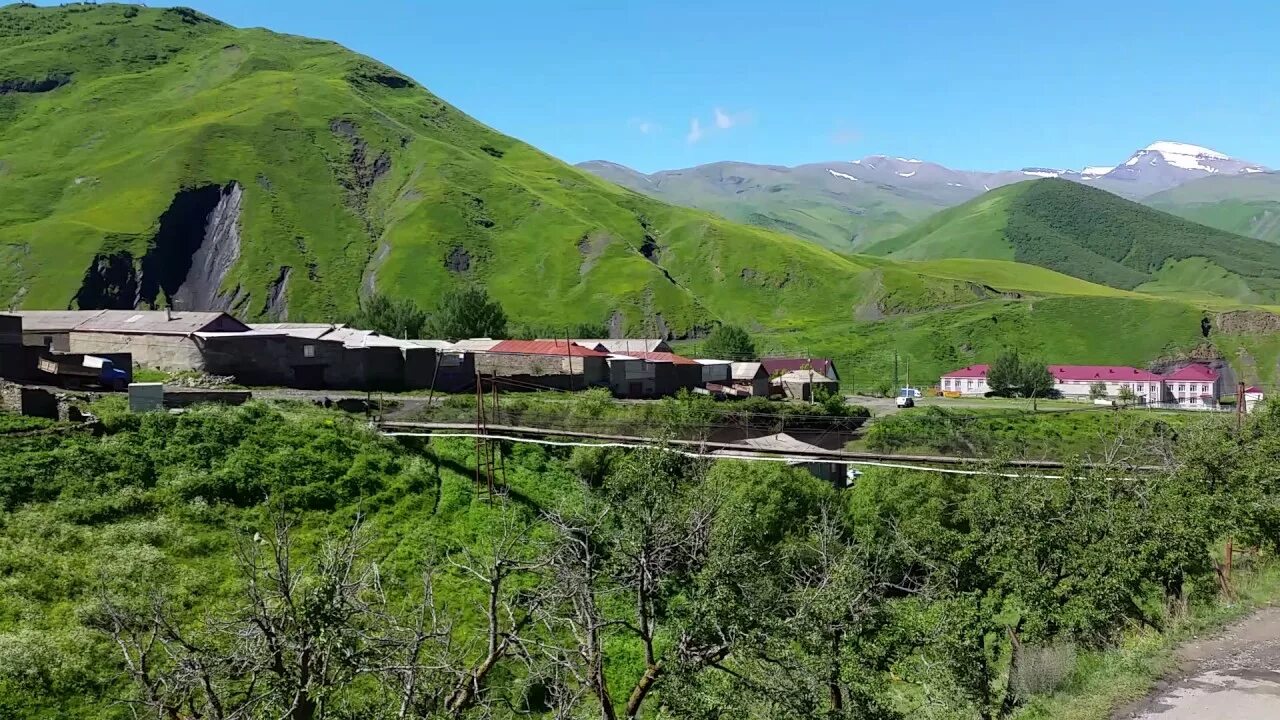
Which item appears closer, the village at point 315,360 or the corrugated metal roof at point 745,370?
the village at point 315,360

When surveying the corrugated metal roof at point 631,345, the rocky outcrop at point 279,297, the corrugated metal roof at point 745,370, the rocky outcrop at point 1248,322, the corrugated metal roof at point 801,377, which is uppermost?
the rocky outcrop at point 279,297

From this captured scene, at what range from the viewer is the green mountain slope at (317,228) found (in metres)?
136

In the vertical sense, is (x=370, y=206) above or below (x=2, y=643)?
above

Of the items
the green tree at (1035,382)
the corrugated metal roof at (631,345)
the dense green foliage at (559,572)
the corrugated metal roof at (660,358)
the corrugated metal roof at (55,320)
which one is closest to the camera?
the dense green foliage at (559,572)

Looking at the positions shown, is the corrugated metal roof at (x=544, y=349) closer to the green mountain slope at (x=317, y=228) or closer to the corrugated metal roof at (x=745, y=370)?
the corrugated metal roof at (x=745, y=370)

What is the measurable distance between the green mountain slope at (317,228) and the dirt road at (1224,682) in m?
122

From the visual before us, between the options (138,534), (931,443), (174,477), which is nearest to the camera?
(138,534)

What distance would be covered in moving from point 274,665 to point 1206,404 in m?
105

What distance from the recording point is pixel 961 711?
15961 millimetres

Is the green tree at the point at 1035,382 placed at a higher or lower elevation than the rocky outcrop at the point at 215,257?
lower

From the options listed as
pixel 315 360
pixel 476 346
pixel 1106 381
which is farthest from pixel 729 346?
pixel 315 360

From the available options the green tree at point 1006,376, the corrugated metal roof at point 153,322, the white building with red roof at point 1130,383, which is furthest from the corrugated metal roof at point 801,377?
the corrugated metal roof at point 153,322

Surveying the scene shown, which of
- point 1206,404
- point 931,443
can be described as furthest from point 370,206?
point 931,443

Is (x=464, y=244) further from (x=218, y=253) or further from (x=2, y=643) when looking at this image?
(x=2, y=643)
